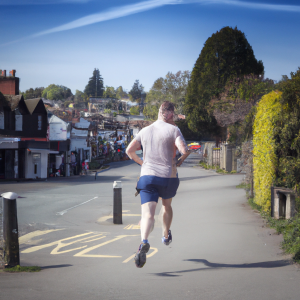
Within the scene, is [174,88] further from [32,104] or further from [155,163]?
[155,163]

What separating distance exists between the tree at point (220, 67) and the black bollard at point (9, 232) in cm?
3918

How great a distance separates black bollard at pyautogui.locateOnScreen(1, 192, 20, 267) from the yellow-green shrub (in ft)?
19.5

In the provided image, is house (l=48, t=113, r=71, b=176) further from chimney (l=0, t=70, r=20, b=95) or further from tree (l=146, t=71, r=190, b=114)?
tree (l=146, t=71, r=190, b=114)

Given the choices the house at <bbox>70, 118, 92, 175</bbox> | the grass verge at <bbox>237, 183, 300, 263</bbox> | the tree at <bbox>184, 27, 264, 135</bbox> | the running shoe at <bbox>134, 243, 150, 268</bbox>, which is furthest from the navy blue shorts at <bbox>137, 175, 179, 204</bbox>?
the tree at <bbox>184, 27, 264, 135</bbox>

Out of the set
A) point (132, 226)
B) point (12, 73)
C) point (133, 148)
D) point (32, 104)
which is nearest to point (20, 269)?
point (133, 148)

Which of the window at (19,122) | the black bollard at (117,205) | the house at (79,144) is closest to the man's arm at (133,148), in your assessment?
the black bollard at (117,205)

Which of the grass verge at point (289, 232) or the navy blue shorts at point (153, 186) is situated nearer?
the navy blue shorts at point (153, 186)

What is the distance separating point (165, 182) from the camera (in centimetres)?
494

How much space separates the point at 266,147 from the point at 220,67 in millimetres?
36462

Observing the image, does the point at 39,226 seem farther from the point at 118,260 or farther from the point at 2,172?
the point at 2,172

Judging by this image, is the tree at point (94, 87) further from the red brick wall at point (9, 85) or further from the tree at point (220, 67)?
the red brick wall at point (9, 85)

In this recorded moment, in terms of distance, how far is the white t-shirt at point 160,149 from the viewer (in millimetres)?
4906

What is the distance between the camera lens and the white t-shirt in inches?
193

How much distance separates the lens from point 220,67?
44.1m
